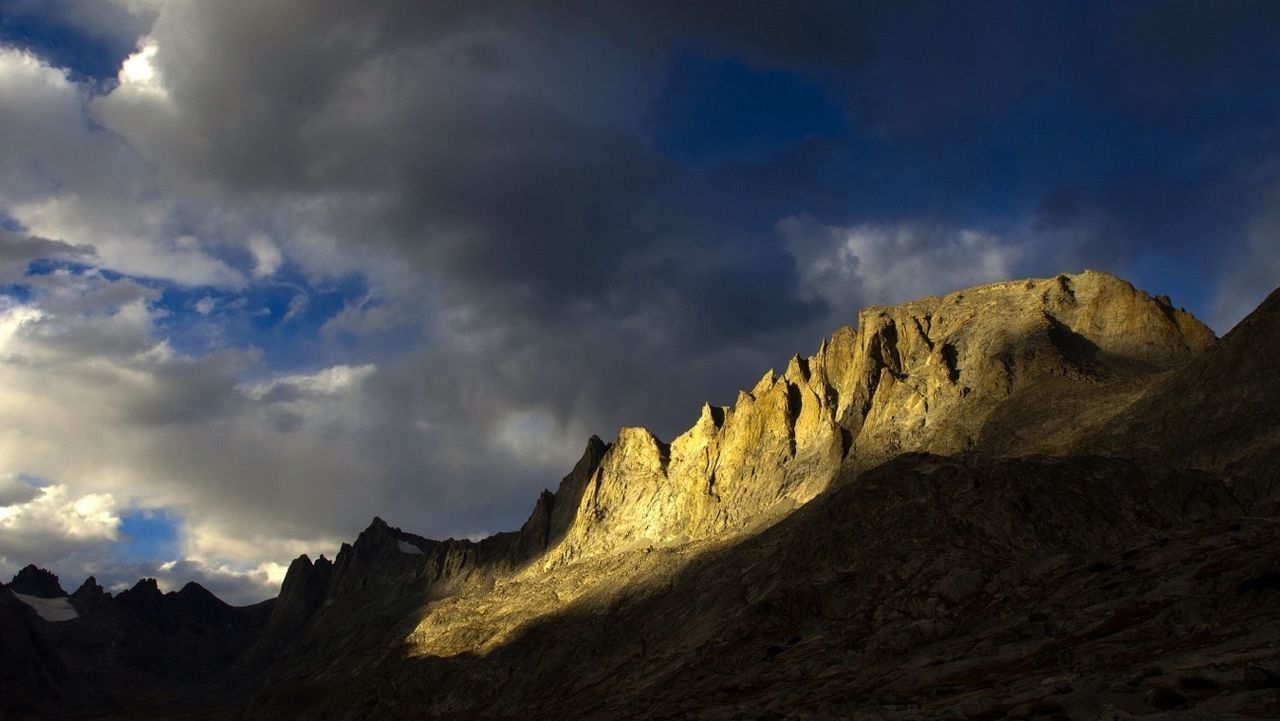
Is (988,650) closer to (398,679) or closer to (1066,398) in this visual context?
(1066,398)

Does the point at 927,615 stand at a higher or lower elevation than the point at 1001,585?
lower

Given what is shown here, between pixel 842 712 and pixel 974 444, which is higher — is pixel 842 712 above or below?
below

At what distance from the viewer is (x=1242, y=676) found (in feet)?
147

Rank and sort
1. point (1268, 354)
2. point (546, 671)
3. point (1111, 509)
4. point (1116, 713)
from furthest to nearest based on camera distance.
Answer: point (546, 671) < point (1268, 354) < point (1111, 509) < point (1116, 713)

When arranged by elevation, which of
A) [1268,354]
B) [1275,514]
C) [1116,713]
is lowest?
[1116,713]

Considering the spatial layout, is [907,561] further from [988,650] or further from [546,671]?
[546,671]

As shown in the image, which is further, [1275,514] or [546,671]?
[546,671]

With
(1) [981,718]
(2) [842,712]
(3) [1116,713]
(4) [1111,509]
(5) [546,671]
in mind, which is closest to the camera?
(3) [1116,713]

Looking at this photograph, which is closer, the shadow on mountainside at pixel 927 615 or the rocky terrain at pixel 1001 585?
the rocky terrain at pixel 1001 585

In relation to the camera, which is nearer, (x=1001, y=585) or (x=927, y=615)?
(x=1001, y=585)

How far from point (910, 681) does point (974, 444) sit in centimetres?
10133

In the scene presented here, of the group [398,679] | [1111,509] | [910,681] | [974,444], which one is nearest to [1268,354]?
[1111,509]

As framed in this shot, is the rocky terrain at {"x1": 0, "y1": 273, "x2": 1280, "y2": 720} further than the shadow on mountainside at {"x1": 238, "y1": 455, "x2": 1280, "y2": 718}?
No

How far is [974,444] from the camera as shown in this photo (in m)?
175
